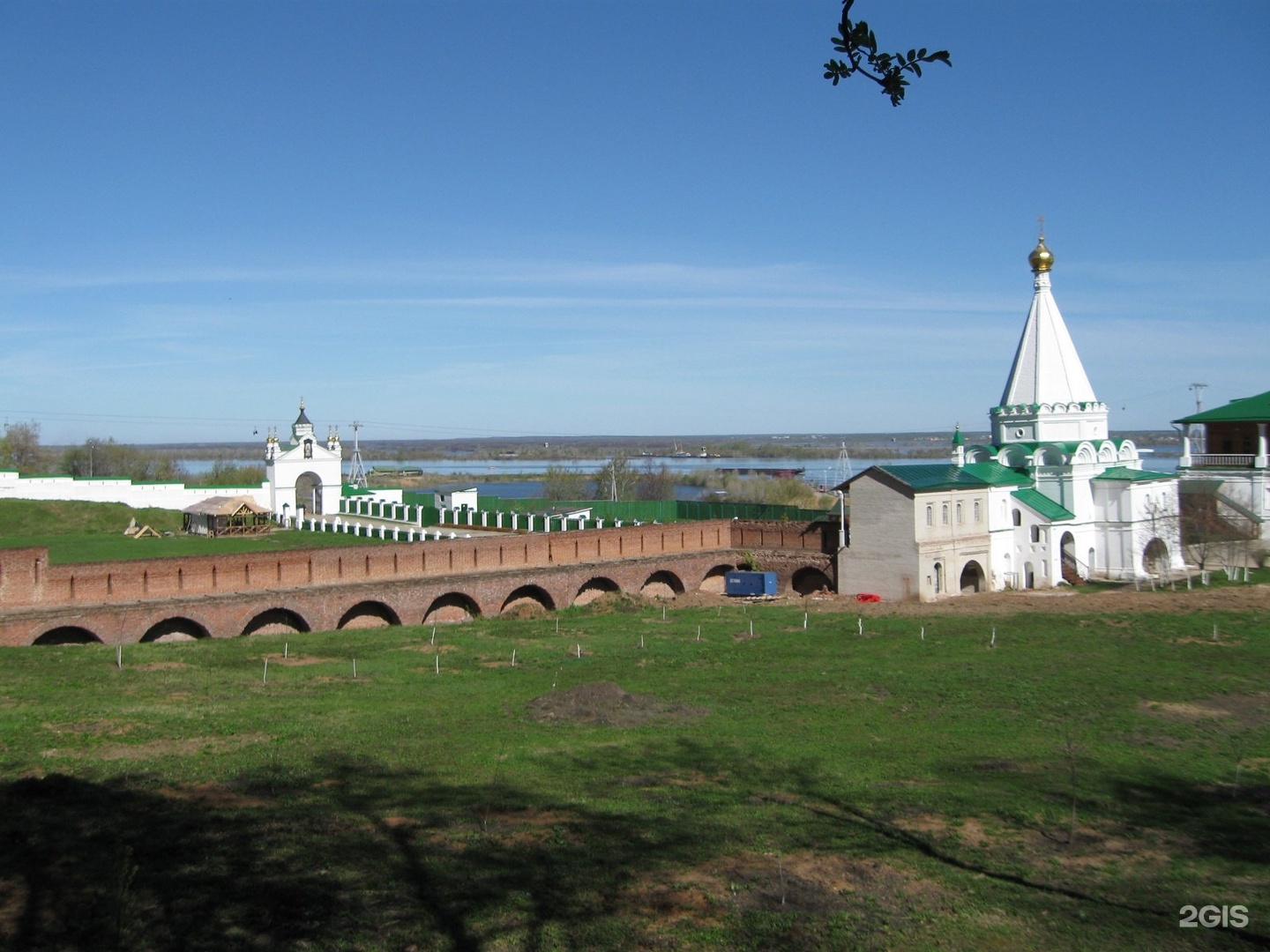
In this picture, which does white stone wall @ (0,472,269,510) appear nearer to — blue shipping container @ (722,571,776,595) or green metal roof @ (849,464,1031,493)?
blue shipping container @ (722,571,776,595)

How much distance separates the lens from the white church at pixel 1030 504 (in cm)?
3316

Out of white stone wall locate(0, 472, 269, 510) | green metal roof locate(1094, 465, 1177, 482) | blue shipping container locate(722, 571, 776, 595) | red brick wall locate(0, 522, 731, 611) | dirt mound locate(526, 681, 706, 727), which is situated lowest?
dirt mound locate(526, 681, 706, 727)

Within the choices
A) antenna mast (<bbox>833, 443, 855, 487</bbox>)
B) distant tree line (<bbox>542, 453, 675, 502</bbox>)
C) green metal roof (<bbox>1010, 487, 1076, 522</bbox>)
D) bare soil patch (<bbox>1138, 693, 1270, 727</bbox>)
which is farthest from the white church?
distant tree line (<bbox>542, 453, 675, 502</bbox>)

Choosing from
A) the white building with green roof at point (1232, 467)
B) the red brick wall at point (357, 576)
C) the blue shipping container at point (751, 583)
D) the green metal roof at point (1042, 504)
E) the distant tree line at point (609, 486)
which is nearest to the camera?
the red brick wall at point (357, 576)

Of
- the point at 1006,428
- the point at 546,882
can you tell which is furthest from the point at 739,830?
the point at 1006,428

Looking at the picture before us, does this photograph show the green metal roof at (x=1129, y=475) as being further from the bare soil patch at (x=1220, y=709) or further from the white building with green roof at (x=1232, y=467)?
the bare soil patch at (x=1220, y=709)

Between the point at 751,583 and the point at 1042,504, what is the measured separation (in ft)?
31.4

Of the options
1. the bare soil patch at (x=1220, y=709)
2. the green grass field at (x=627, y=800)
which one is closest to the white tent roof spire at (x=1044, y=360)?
the green grass field at (x=627, y=800)

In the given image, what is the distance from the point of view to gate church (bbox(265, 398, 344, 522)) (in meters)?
46.3

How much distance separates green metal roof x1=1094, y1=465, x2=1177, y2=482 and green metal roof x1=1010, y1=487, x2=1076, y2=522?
1.76 m

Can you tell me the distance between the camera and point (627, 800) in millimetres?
12898

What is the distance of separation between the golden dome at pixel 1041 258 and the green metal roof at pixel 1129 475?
7003 mm

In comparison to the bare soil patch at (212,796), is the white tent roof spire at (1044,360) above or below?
above

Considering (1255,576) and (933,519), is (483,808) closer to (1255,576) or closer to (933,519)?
(933,519)
